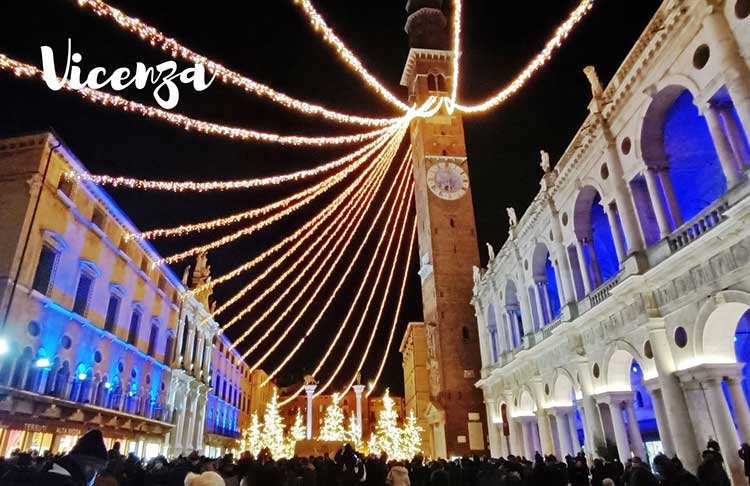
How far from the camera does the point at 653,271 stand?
12273 millimetres

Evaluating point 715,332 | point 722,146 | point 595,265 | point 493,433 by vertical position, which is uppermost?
point 722,146

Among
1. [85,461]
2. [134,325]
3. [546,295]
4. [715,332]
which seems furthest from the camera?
[134,325]

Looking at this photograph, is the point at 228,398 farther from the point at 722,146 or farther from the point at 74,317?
the point at 722,146

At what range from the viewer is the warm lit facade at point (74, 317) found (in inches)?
618

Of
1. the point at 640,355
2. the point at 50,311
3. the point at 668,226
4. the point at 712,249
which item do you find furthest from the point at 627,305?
the point at 50,311

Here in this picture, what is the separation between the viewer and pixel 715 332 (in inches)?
432

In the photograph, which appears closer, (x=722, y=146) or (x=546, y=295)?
(x=722, y=146)

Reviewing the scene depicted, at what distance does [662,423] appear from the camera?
12.4 m

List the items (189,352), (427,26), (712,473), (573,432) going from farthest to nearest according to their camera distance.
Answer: (427,26) < (189,352) < (573,432) < (712,473)

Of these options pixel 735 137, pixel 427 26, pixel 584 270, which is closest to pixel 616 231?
pixel 584 270

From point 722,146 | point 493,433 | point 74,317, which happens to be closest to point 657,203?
point 722,146

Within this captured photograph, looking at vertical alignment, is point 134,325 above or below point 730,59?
below

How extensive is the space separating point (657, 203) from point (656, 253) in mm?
1330

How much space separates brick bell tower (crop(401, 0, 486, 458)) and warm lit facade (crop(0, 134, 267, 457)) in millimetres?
17468
